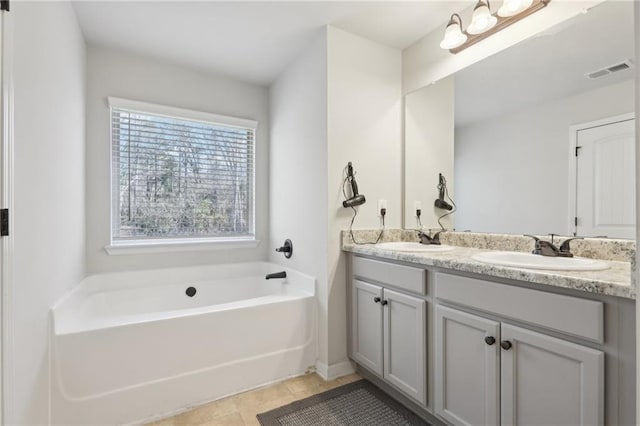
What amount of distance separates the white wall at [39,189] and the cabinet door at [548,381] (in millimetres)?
1782

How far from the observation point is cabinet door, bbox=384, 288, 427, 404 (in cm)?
157

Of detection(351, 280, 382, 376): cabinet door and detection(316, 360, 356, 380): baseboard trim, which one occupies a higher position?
detection(351, 280, 382, 376): cabinet door

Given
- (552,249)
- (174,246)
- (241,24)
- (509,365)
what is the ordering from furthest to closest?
(174,246) < (241,24) < (552,249) < (509,365)

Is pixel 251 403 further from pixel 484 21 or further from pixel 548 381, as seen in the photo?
pixel 484 21

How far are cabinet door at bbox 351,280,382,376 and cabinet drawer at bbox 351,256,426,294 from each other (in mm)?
70

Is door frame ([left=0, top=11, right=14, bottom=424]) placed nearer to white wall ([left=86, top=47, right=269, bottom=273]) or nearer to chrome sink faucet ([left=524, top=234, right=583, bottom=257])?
white wall ([left=86, top=47, right=269, bottom=273])

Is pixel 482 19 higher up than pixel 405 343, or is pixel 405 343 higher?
pixel 482 19

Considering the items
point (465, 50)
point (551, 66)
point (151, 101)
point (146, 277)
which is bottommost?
point (146, 277)

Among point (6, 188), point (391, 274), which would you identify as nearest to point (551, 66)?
point (391, 274)

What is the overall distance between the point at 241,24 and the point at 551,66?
6.22ft

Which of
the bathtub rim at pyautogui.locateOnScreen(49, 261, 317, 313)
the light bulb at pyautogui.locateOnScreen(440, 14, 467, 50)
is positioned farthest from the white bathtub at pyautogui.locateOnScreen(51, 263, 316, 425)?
the light bulb at pyautogui.locateOnScreen(440, 14, 467, 50)

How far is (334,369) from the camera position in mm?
2092

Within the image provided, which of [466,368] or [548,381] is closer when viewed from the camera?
[548,381]

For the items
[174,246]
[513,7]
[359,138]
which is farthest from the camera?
[174,246]
